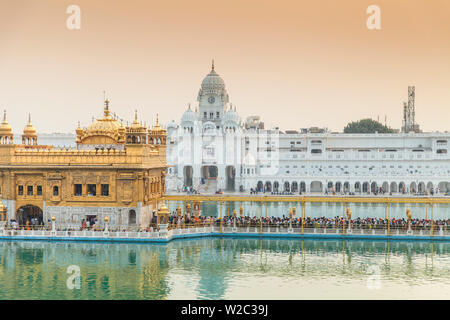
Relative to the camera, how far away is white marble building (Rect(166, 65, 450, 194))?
88312 millimetres

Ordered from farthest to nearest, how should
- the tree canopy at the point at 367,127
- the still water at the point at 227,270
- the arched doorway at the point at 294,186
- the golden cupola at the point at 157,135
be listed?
the tree canopy at the point at 367,127
the arched doorway at the point at 294,186
the golden cupola at the point at 157,135
the still water at the point at 227,270

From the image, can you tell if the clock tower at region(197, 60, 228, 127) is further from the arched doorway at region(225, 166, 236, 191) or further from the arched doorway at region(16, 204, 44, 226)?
the arched doorway at region(16, 204, 44, 226)

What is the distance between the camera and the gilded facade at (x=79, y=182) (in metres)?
43.6

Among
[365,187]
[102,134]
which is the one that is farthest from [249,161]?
[102,134]

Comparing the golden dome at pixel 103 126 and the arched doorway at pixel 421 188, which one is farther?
the arched doorway at pixel 421 188

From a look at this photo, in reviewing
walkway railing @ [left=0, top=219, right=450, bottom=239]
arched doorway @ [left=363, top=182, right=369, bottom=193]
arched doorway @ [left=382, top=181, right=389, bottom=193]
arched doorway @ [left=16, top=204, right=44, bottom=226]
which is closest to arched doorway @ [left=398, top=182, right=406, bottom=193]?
arched doorway @ [left=382, top=181, right=389, bottom=193]

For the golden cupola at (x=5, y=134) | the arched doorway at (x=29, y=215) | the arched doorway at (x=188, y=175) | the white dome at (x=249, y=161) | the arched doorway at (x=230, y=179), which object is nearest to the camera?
the arched doorway at (x=29, y=215)

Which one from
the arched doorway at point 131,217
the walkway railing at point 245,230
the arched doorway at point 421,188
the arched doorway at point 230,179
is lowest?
the walkway railing at point 245,230

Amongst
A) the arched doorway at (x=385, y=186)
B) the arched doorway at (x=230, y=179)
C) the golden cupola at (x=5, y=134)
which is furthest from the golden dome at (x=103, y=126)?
the arched doorway at (x=230, y=179)

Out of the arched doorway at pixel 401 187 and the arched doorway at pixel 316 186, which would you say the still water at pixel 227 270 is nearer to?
the arched doorway at pixel 401 187

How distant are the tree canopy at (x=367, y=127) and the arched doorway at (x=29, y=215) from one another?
87180 millimetres

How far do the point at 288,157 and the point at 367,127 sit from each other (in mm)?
34169

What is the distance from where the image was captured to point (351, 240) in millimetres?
42500

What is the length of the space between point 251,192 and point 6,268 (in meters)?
51.1
